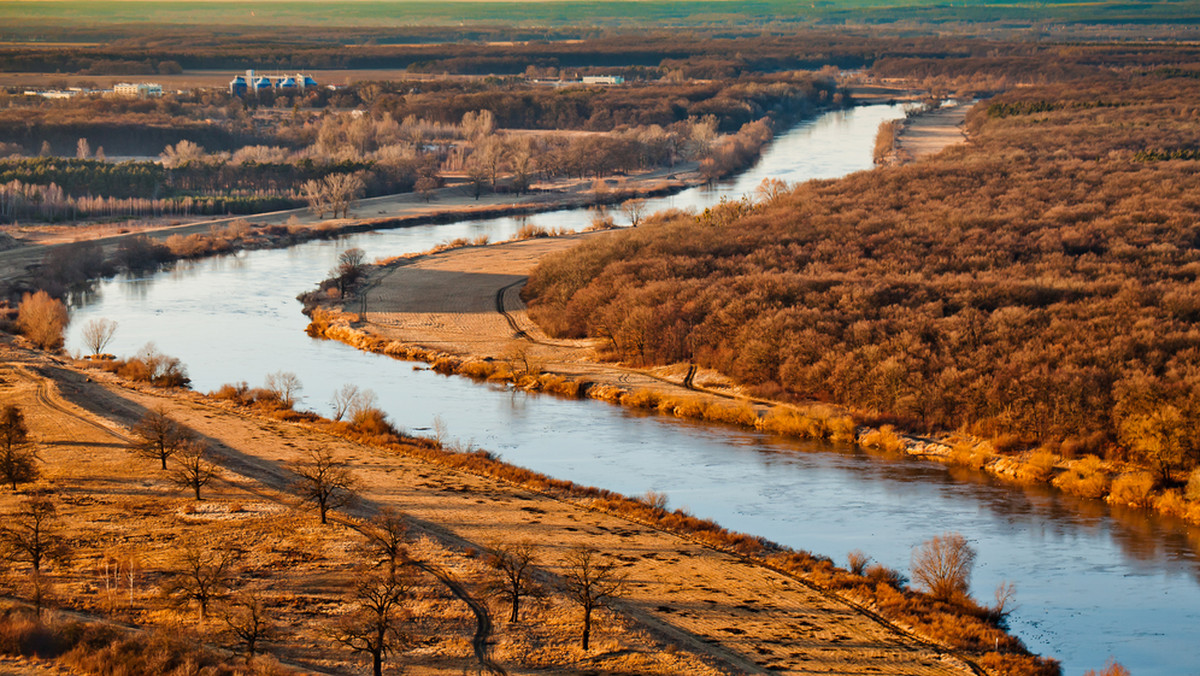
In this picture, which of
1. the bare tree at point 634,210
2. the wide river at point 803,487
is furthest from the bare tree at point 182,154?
the wide river at point 803,487

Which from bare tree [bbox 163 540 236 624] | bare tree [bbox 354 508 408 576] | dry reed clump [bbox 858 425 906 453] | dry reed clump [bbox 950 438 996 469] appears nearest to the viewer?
bare tree [bbox 163 540 236 624]

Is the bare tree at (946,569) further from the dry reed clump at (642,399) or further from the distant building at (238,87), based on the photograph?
the distant building at (238,87)

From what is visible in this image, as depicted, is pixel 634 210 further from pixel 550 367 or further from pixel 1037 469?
pixel 1037 469

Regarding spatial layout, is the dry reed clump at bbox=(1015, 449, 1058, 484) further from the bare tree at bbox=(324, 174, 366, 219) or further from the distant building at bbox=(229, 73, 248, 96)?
the distant building at bbox=(229, 73, 248, 96)

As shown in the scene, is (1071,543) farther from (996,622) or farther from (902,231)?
(902,231)

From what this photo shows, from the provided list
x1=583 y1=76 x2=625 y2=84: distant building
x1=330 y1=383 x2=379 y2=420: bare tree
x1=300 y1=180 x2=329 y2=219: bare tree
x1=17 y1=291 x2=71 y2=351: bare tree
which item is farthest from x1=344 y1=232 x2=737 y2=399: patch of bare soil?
x1=583 y1=76 x2=625 y2=84: distant building

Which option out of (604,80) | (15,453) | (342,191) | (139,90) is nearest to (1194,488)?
(15,453)

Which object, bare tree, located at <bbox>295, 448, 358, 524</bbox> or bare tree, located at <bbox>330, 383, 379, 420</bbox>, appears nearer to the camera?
bare tree, located at <bbox>295, 448, 358, 524</bbox>

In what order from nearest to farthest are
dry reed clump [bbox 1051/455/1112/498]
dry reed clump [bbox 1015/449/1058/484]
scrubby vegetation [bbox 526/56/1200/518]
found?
dry reed clump [bbox 1051/455/1112/498] → dry reed clump [bbox 1015/449/1058/484] → scrubby vegetation [bbox 526/56/1200/518]
